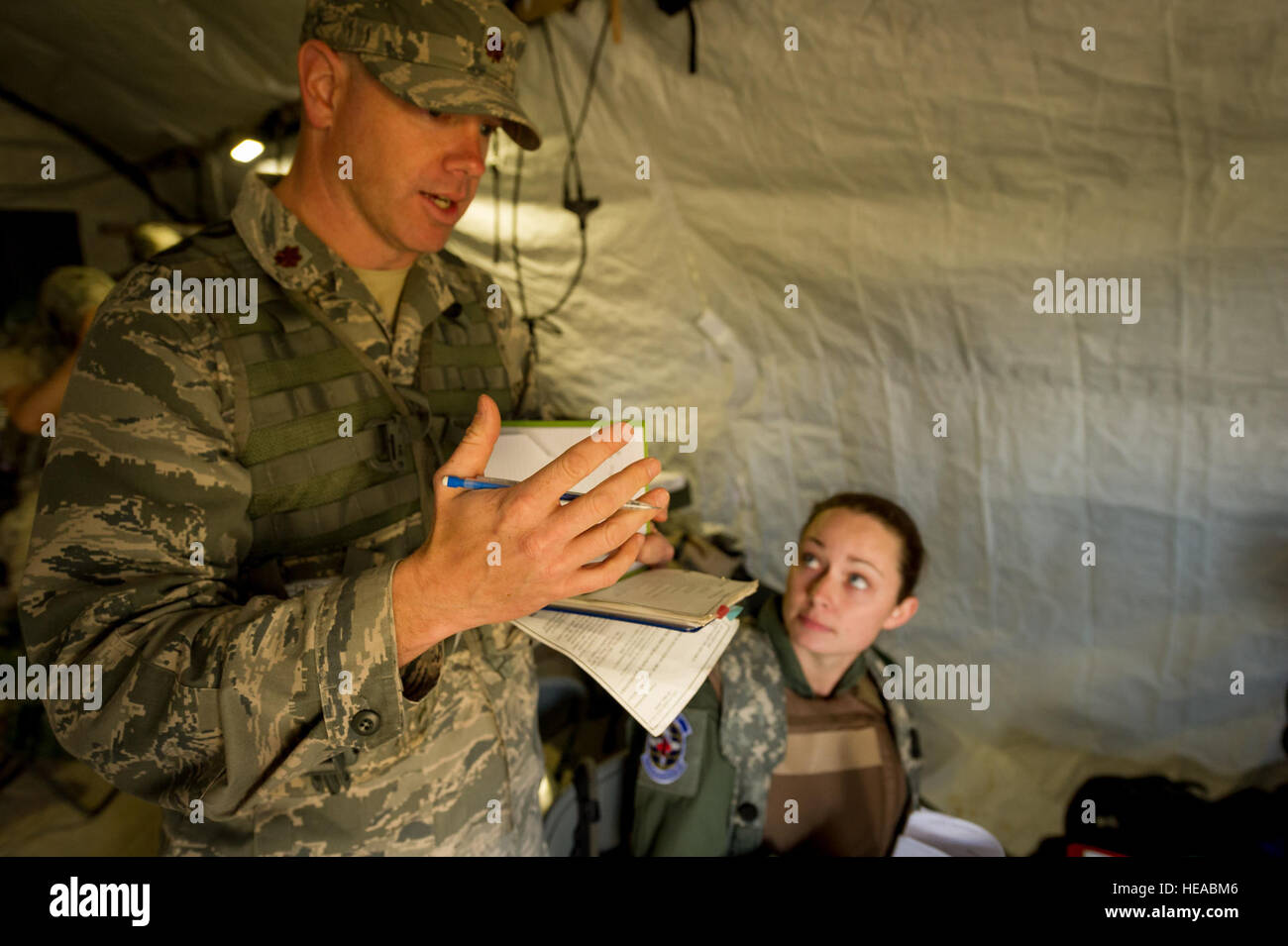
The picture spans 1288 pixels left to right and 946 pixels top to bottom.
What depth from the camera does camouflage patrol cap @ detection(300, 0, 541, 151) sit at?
0.81 metres

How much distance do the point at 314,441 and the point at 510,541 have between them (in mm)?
421

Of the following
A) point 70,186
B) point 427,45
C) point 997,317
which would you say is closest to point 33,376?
point 70,186

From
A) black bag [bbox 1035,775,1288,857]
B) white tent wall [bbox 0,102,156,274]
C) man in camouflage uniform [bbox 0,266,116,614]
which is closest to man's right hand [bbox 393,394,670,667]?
black bag [bbox 1035,775,1288,857]

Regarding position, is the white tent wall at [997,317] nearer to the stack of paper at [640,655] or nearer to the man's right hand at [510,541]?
the stack of paper at [640,655]

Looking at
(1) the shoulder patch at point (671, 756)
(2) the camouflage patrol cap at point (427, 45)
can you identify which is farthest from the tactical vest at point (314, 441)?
(1) the shoulder patch at point (671, 756)

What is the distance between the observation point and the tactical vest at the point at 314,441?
0.76m

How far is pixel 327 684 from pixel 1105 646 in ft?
4.77

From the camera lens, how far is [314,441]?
81 centimetres

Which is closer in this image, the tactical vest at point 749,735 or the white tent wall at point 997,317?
the white tent wall at point 997,317

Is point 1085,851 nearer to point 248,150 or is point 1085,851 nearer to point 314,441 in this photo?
point 314,441

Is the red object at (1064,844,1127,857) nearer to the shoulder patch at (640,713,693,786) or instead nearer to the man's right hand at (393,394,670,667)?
the shoulder patch at (640,713,693,786)

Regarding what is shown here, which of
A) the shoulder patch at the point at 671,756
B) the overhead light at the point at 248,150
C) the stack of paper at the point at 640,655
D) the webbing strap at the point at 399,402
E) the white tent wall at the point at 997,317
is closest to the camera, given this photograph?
the stack of paper at the point at 640,655

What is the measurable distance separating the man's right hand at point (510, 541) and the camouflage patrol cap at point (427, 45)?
1.66ft
